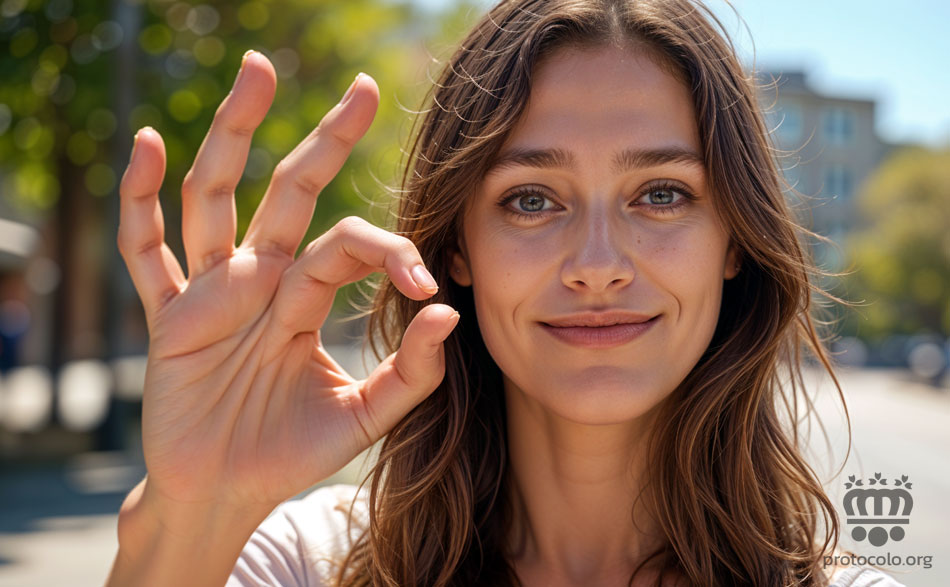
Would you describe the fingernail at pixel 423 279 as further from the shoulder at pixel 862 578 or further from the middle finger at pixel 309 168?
the shoulder at pixel 862 578

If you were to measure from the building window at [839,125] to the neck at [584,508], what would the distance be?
136ft

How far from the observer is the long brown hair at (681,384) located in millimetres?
2150

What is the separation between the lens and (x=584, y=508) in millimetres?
2322

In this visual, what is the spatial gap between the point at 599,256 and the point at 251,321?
78 centimetres

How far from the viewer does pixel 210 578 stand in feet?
6.40

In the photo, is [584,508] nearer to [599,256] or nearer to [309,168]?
[599,256]

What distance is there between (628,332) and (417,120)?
0.88 m

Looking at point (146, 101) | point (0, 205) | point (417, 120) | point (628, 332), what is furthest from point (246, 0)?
point (0, 205)

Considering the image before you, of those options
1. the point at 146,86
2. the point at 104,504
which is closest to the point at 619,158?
the point at 104,504

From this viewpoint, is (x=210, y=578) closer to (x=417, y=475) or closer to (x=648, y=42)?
(x=417, y=475)

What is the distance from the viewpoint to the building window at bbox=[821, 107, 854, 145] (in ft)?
135

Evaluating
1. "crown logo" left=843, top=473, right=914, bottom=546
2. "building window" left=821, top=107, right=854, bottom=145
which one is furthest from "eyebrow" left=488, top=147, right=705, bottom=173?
"building window" left=821, top=107, right=854, bottom=145

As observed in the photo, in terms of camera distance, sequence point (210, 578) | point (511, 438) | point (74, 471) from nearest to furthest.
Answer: point (210, 578) < point (511, 438) < point (74, 471)

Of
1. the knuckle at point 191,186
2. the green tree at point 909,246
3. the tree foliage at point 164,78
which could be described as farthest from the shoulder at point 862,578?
the green tree at point 909,246
